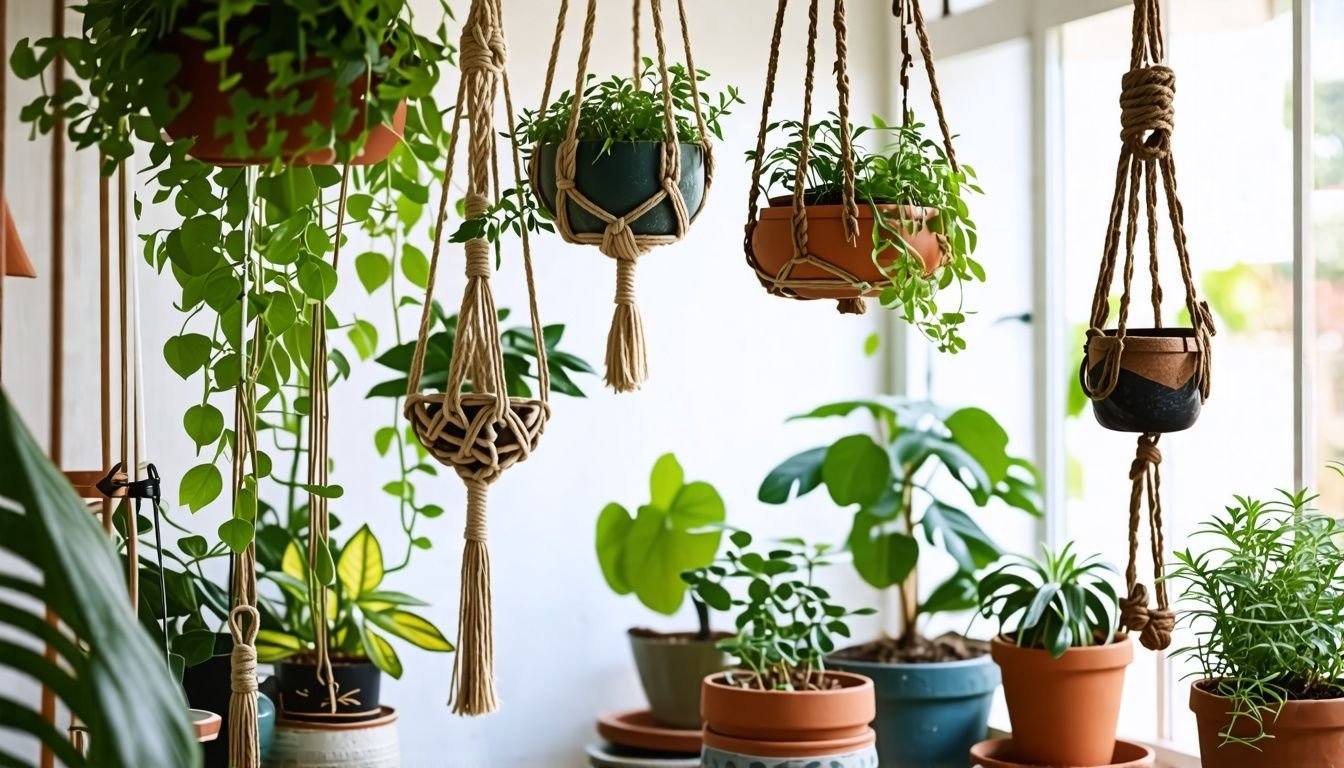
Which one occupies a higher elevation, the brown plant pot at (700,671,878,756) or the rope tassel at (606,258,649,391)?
the rope tassel at (606,258,649,391)

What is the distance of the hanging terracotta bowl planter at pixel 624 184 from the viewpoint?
1400 mm

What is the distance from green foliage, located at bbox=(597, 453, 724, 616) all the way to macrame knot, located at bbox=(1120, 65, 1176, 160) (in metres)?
1.13

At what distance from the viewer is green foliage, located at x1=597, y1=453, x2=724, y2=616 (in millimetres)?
2406

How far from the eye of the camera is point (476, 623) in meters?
1.28

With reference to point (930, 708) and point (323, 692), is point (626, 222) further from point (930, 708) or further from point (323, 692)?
point (930, 708)

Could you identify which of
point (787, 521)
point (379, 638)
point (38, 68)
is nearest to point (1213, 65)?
point (787, 521)

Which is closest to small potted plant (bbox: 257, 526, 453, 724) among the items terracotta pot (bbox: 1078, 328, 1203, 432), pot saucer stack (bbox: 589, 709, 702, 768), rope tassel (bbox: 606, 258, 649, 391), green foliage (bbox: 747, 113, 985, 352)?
pot saucer stack (bbox: 589, 709, 702, 768)

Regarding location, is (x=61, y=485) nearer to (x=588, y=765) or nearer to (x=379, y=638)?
(x=379, y=638)

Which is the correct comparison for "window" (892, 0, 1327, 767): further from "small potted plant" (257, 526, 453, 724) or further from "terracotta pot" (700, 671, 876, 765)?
"small potted plant" (257, 526, 453, 724)

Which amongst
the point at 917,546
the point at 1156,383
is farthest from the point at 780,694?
the point at 1156,383

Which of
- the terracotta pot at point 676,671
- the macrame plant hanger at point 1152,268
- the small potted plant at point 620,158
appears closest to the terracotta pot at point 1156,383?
the macrame plant hanger at point 1152,268

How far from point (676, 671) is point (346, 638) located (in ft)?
1.84

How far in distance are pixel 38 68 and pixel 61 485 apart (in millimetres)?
493

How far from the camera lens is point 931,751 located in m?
2.28
